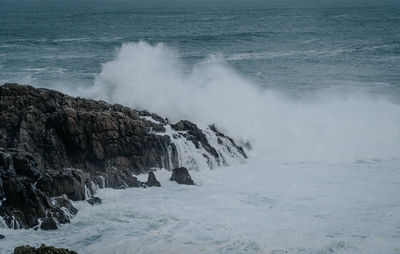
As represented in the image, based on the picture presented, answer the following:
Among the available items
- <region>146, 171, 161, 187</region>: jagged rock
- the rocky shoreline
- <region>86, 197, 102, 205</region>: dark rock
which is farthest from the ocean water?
the rocky shoreline

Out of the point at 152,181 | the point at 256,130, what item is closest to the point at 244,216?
the point at 152,181

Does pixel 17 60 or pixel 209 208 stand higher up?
pixel 17 60

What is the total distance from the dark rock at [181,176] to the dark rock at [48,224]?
7.62 meters

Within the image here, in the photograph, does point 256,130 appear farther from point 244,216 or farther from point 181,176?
point 244,216

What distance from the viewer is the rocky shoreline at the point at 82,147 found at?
969 inches

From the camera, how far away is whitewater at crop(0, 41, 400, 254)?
21703mm

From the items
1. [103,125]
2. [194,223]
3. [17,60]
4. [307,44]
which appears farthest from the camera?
[307,44]

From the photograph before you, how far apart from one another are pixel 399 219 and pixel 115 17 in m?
107

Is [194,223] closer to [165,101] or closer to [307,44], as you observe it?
[165,101]

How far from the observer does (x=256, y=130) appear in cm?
3784

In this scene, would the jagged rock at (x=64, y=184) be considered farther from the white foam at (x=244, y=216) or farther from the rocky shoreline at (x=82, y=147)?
the white foam at (x=244, y=216)

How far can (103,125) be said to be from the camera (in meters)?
29.1

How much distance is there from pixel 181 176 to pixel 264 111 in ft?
49.1

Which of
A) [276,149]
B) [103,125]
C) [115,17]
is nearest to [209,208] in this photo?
[103,125]
